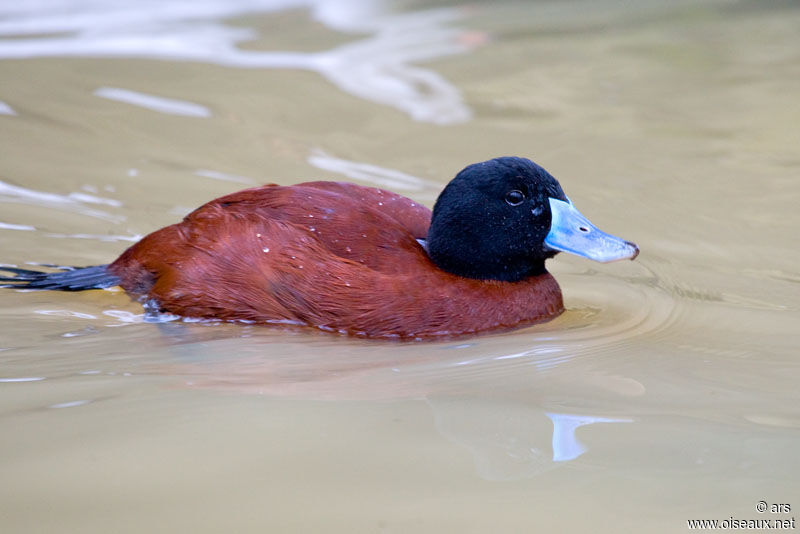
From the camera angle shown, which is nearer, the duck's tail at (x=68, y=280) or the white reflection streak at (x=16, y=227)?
the duck's tail at (x=68, y=280)

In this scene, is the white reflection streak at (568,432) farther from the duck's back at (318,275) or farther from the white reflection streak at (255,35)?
the white reflection streak at (255,35)

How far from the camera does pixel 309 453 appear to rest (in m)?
2.48

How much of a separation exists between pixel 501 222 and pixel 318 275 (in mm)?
701

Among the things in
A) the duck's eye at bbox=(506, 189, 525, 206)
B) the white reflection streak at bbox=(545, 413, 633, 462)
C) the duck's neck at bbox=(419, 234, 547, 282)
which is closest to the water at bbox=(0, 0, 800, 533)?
the white reflection streak at bbox=(545, 413, 633, 462)

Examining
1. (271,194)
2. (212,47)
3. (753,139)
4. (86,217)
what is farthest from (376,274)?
(212,47)

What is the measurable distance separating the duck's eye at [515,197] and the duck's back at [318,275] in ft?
1.02

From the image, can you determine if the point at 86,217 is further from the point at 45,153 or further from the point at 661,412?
the point at 661,412

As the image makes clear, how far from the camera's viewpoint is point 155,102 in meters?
6.79

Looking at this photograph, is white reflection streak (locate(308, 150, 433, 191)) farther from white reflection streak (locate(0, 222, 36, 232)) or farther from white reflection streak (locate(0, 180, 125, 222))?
white reflection streak (locate(0, 222, 36, 232))

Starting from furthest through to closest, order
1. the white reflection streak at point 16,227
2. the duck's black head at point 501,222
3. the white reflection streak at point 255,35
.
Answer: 1. the white reflection streak at point 255,35
2. the white reflection streak at point 16,227
3. the duck's black head at point 501,222

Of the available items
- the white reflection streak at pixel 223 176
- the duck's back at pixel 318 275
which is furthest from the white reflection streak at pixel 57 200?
the duck's back at pixel 318 275

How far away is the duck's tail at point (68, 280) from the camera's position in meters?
3.93

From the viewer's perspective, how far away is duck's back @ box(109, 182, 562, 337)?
3.52m

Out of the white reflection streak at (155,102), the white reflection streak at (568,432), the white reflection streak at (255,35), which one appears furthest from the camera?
the white reflection streak at (255,35)
